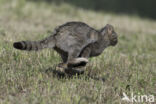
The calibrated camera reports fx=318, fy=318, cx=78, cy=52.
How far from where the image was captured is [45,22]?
11742 millimetres

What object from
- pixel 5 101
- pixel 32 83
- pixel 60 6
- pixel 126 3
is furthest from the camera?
pixel 126 3

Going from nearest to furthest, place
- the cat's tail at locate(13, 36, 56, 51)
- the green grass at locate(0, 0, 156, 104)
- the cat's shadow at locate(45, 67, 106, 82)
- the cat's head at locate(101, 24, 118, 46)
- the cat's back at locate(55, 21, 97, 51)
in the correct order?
the green grass at locate(0, 0, 156, 104) → the cat's tail at locate(13, 36, 56, 51) → the cat's back at locate(55, 21, 97, 51) → the cat's shadow at locate(45, 67, 106, 82) → the cat's head at locate(101, 24, 118, 46)

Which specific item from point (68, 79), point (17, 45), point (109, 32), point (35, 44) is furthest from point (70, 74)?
Result: point (17, 45)

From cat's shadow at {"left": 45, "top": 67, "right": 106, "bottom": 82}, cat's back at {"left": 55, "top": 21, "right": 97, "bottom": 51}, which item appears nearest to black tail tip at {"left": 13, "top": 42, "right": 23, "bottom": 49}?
cat's back at {"left": 55, "top": 21, "right": 97, "bottom": 51}

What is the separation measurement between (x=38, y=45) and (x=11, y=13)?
7388mm

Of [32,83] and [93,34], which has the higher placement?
[93,34]

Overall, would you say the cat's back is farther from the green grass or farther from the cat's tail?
the green grass

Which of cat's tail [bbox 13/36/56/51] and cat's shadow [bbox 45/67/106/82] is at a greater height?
cat's tail [bbox 13/36/56/51]

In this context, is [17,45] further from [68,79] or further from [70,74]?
[70,74]

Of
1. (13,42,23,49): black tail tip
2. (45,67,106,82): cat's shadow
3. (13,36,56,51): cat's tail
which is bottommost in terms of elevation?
(45,67,106,82): cat's shadow

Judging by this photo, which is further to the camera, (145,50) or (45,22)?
(45,22)

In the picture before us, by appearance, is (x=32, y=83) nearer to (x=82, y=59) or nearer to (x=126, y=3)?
(x=82, y=59)

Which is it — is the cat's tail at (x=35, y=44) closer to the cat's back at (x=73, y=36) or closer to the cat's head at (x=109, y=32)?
the cat's back at (x=73, y=36)

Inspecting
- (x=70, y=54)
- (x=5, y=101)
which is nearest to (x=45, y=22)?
(x=70, y=54)
